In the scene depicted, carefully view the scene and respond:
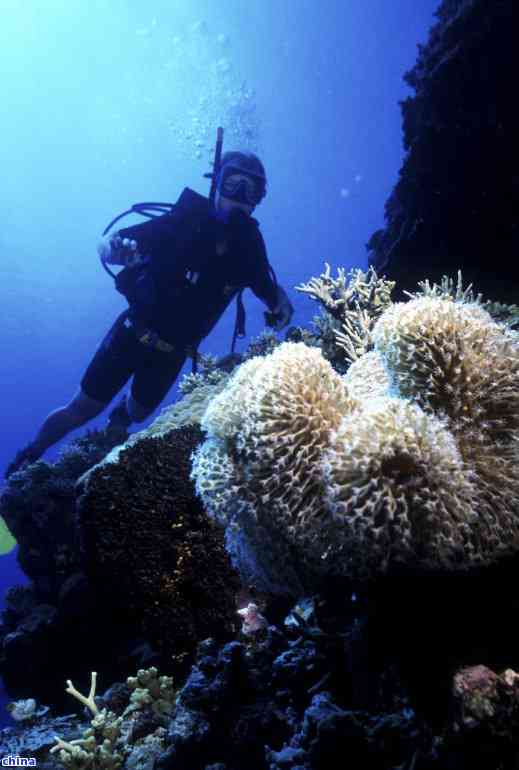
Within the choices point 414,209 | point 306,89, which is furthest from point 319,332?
point 306,89

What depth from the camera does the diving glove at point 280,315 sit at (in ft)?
23.2

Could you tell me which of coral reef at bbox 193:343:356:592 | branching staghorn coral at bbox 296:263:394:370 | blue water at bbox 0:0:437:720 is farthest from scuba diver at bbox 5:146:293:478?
blue water at bbox 0:0:437:720

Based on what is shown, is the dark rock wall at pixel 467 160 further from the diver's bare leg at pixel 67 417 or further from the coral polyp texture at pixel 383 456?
the diver's bare leg at pixel 67 417

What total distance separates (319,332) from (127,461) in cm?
280

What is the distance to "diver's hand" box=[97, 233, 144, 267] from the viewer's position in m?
7.33

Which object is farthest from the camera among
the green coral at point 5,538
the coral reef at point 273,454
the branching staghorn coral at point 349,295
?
the green coral at point 5,538

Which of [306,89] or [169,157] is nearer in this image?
[306,89]

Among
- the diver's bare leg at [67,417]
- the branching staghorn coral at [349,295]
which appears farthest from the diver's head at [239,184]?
the diver's bare leg at [67,417]

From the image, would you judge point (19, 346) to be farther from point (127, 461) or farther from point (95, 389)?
point (127, 461)

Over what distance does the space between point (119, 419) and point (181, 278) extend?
13.2 ft

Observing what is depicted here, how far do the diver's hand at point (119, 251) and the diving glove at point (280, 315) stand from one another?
8.21ft

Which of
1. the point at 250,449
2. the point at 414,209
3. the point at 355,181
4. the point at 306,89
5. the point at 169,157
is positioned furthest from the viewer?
the point at 355,181

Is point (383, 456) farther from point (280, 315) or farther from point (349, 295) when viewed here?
point (280, 315)

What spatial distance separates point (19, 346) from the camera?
77.8m
